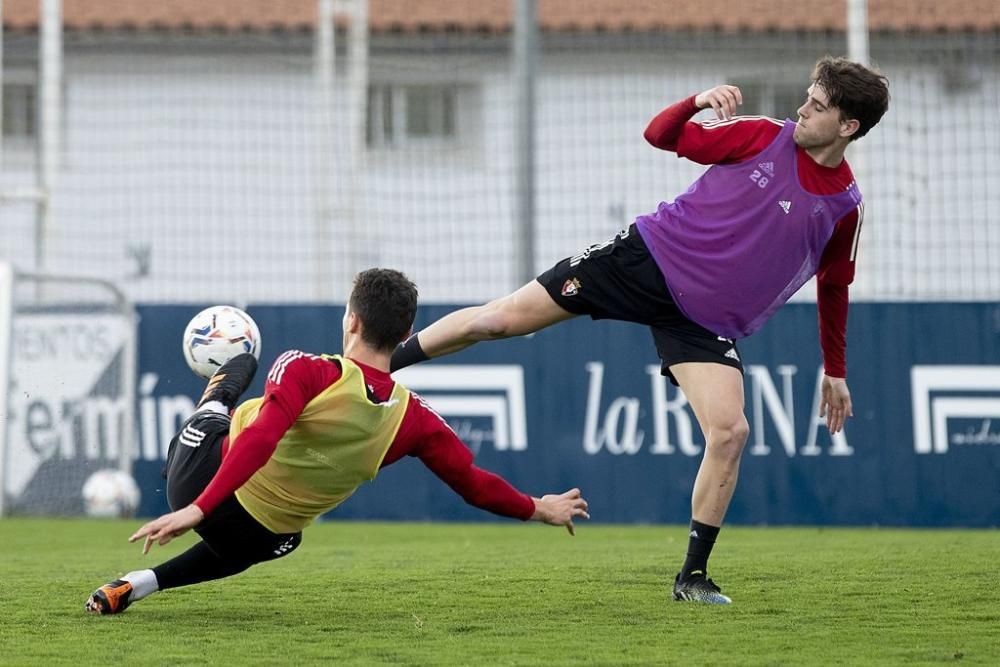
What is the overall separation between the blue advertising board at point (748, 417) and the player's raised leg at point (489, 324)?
483 centimetres

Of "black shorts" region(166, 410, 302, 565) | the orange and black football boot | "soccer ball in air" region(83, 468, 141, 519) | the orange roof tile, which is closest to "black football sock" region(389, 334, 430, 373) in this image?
"black shorts" region(166, 410, 302, 565)

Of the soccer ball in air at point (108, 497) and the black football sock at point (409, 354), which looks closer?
the black football sock at point (409, 354)

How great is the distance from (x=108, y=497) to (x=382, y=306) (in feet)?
22.3

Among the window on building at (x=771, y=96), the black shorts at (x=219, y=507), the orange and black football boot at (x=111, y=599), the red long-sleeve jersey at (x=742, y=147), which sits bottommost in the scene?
the orange and black football boot at (x=111, y=599)

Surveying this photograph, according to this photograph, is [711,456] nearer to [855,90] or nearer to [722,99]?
[722,99]

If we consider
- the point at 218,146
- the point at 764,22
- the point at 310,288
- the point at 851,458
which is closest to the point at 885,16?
the point at 764,22

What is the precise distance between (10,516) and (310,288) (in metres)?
4.23

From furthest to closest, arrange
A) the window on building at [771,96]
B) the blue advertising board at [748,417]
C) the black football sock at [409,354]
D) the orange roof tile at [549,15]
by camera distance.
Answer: the window on building at [771,96] → the orange roof tile at [549,15] → the blue advertising board at [748,417] → the black football sock at [409,354]

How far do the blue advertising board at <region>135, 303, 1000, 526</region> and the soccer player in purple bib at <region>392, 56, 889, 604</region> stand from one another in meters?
5.04

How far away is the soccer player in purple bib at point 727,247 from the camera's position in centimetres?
583

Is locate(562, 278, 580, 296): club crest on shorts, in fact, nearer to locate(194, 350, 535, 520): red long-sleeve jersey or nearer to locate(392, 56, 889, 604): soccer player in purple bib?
locate(392, 56, 889, 604): soccer player in purple bib

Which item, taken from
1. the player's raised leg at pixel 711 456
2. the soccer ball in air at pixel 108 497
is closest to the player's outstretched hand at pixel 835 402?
the player's raised leg at pixel 711 456

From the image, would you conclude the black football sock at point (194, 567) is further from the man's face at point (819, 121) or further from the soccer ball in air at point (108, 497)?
the soccer ball in air at point (108, 497)

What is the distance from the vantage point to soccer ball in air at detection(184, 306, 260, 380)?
6.30 metres
